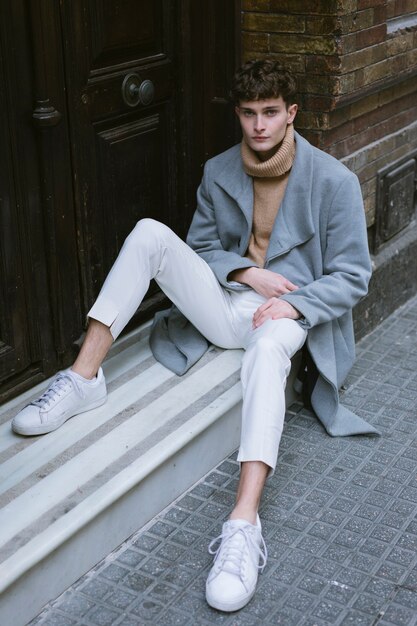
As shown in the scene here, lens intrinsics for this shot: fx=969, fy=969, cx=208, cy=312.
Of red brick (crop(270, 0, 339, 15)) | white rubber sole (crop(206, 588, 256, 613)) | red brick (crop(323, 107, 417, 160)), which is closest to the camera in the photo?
white rubber sole (crop(206, 588, 256, 613))

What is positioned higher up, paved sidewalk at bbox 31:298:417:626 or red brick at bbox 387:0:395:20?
red brick at bbox 387:0:395:20

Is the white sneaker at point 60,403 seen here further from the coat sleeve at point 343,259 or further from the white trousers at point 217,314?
the coat sleeve at point 343,259

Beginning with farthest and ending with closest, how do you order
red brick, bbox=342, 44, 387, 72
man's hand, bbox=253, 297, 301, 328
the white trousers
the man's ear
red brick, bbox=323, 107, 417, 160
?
1. red brick, bbox=323, 107, 417, 160
2. red brick, bbox=342, 44, 387, 72
3. the man's ear
4. man's hand, bbox=253, 297, 301, 328
5. the white trousers

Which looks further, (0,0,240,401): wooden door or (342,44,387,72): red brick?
(342,44,387,72): red brick

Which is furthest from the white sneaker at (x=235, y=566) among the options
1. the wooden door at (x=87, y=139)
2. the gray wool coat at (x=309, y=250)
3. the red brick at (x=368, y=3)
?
the red brick at (x=368, y=3)

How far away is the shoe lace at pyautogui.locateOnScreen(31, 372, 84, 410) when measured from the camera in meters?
3.31

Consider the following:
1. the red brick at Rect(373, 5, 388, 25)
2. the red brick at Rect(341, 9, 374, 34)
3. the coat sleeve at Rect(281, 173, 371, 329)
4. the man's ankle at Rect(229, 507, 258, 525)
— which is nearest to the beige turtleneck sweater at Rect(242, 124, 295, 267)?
the coat sleeve at Rect(281, 173, 371, 329)

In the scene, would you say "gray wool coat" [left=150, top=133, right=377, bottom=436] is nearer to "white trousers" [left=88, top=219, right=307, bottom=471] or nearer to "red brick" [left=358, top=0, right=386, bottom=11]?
"white trousers" [left=88, top=219, right=307, bottom=471]

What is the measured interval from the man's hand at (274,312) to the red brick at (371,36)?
1.23 meters

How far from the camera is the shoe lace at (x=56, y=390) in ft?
10.9

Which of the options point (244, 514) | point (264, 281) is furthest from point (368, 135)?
point (244, 514)

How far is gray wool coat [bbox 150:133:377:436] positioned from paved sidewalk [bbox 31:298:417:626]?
18 cm

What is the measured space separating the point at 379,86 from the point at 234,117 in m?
0.69

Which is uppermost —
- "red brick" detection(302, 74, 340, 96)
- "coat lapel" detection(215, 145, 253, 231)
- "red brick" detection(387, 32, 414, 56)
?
"red brick" detection(387, 32, 414, 56)
